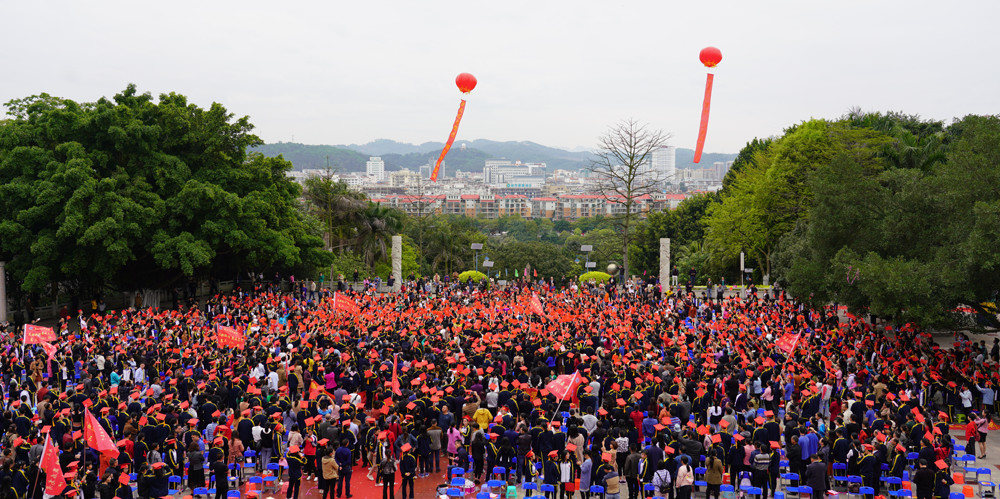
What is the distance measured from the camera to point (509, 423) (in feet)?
41.2

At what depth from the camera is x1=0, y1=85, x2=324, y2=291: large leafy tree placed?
27.1 meters

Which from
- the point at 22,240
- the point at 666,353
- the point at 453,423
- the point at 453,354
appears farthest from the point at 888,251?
the point at 22,240

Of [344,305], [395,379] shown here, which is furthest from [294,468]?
[344,305]

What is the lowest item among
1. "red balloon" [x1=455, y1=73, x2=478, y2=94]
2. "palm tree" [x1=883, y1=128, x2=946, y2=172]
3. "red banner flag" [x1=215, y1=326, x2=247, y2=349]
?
"red banner flag" [x1=215, y1=326, x2=247, y2=349]

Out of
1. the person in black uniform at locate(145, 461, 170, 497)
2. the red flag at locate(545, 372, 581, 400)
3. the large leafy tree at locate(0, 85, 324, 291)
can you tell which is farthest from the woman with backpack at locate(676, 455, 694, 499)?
the large leafy tree at locate(0, 85, 324, 291)

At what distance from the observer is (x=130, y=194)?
93.0 ft

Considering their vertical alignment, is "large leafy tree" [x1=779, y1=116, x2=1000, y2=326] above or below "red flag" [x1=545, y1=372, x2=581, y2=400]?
above

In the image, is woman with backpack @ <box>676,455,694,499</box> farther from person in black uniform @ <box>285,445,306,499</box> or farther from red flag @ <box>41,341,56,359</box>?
red flag @ <box>41,341,56,359</box>

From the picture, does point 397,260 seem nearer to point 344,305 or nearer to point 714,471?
point 344,305

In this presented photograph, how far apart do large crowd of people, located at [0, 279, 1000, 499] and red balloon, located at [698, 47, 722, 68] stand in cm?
775

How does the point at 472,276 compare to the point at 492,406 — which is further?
the point at 472,276

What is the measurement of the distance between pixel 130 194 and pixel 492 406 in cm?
2035

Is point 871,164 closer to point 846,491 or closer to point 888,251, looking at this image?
point 888,251

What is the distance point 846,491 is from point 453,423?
6.59 meters
